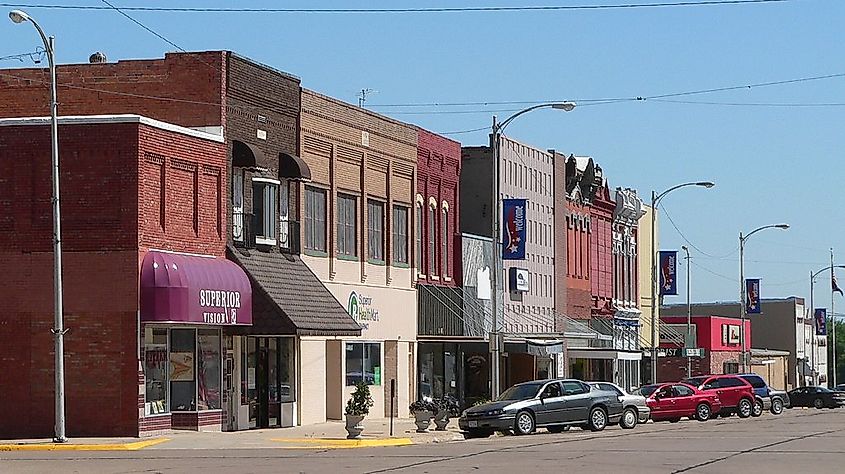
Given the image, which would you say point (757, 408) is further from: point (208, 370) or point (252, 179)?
point (208, 370)

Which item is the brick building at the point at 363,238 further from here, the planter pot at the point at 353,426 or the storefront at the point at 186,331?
the planter pot at the point at 353,426

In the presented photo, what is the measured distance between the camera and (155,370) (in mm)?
35062

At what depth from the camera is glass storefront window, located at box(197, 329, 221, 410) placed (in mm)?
36562

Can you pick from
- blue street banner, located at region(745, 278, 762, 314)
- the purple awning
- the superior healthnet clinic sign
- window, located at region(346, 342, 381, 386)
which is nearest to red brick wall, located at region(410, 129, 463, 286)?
the superior healthnet clinic sign

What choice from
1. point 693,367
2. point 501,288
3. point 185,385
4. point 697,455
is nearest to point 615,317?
point 501,288

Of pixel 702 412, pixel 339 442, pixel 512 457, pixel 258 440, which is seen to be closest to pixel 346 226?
pixel 258 440

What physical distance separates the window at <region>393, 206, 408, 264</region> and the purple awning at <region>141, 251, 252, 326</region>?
38.0 ft

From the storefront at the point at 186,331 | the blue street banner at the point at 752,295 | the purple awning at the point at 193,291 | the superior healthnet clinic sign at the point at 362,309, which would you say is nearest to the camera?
the purple awning at the point at 193,291

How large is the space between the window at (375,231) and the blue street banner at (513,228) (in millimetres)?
7995

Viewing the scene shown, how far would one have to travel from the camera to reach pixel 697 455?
28.3 meters

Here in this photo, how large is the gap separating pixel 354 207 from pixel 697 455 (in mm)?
19432

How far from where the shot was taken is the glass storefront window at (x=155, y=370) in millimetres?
34625

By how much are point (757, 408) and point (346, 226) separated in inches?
786

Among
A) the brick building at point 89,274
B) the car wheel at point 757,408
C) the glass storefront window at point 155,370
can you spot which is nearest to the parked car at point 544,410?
the glass storefront window at point 155,370
